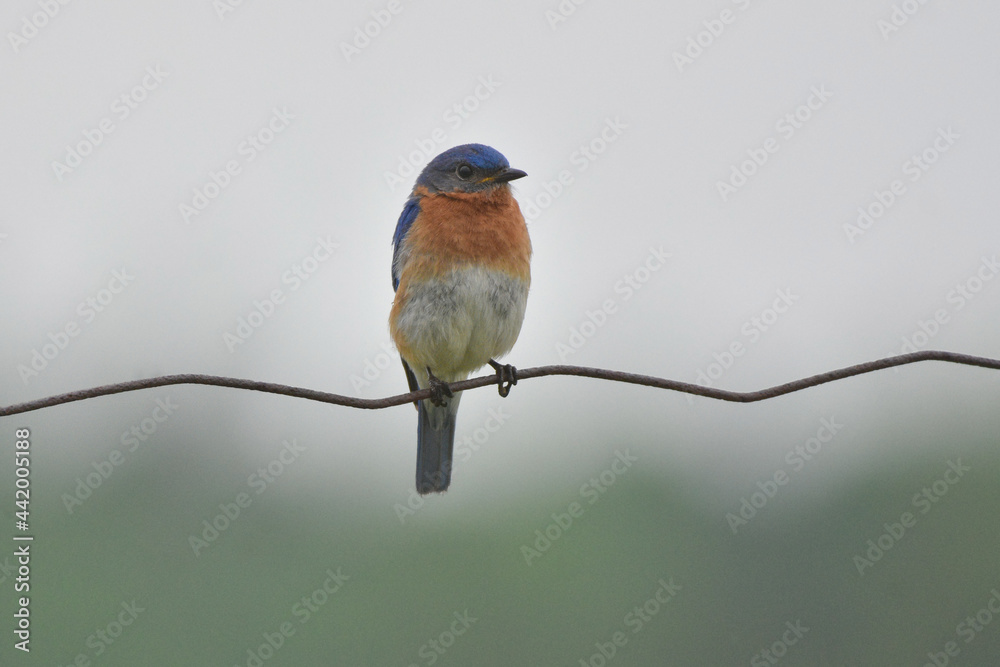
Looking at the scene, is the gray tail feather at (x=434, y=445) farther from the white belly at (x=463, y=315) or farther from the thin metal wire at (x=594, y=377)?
the thin metal wire at (x=594, y=377)

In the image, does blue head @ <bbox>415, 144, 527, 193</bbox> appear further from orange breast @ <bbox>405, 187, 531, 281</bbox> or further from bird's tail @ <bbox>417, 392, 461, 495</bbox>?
bird's tail @ <bbox>417, 392, 461, 495</bbox>

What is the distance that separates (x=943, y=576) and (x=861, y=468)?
10.5 feet

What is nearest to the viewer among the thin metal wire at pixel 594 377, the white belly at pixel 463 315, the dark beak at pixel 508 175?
the thin metal wire at pixel 594 377

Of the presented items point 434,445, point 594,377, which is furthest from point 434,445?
point 594,377

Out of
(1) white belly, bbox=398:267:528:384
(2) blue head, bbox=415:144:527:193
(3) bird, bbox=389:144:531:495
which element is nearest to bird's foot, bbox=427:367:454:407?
(3) bird, bbox=389:144:531:495

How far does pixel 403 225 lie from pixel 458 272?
0.66 metres

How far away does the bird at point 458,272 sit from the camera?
5.76 meters

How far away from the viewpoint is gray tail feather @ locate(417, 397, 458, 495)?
617cm

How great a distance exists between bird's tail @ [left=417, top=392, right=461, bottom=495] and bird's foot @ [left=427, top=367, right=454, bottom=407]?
21 cm

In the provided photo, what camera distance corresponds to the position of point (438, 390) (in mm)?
5000

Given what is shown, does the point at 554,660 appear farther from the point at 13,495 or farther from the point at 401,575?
the point at 13,495

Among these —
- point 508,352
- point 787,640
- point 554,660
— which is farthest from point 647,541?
point 508,352

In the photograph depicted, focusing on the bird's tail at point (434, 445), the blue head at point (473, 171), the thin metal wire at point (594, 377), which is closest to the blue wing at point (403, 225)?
the blue head at point (473, 171)

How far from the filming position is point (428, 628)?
501 inches
